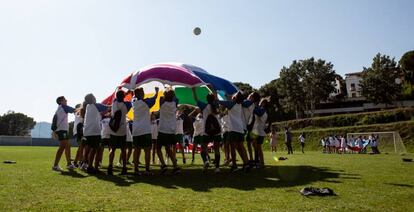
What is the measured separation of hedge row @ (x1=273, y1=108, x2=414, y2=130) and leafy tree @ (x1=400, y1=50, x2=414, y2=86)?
1370 centimetres

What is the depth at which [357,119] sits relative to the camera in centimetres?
4784

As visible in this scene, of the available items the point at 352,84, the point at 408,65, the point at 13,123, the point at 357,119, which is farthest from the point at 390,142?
the point at 13,123

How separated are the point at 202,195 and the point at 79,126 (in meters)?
7.76

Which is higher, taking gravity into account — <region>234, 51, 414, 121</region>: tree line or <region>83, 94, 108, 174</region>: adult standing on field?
<region>234, 51, 414, 121</region>: tree line

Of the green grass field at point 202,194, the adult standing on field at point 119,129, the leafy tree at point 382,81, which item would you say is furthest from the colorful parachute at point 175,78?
the leafy tree at point 382,81

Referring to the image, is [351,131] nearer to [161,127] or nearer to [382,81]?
[382,81]

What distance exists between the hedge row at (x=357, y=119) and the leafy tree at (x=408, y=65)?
13700 millimetres

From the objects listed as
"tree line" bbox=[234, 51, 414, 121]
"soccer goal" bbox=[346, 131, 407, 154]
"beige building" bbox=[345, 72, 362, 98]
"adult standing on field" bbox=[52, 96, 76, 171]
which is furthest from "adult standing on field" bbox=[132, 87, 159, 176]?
"beige building" bbox=[345, 72, 362, 98]

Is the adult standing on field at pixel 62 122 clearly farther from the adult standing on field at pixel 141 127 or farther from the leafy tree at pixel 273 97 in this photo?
the leafy tree at pixel 273 97

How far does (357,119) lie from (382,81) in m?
18.3

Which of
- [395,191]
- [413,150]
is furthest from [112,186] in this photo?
[413,150]

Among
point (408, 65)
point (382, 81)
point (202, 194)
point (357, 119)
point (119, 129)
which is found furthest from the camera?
point (382, 81)

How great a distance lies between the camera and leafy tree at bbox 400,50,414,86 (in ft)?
183

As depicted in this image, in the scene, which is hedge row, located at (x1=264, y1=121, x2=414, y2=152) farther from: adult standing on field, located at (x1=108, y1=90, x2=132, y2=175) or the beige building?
the beige building
